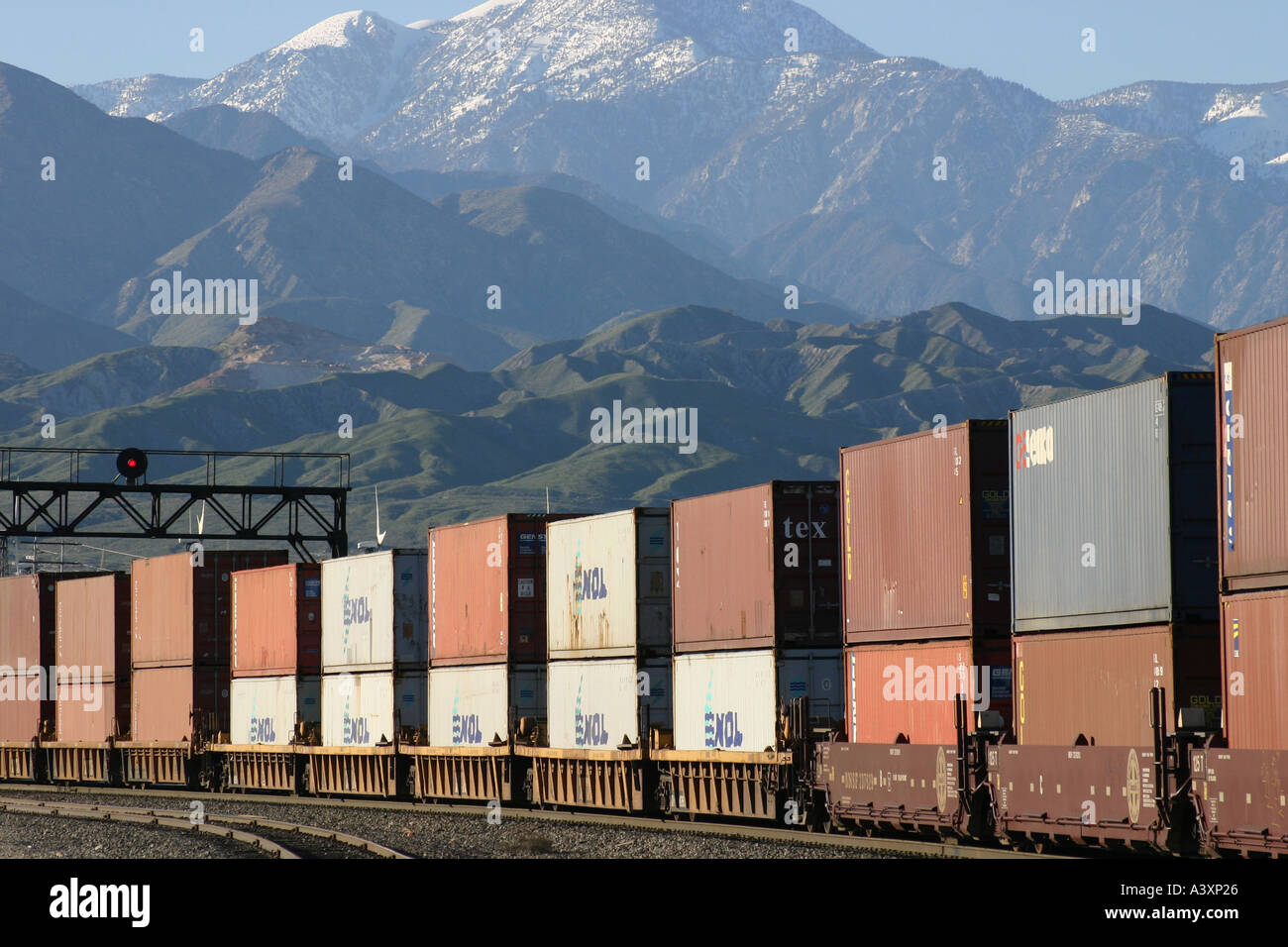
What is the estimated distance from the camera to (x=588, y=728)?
121 feet

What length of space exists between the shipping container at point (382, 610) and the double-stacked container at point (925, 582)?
15.4m

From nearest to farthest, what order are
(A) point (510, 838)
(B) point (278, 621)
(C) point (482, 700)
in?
(A) point (510, 838), (C) point (482, 700), (B) point (278, 621)

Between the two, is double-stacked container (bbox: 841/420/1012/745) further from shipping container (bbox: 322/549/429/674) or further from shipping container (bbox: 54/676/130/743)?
shipping container (bbox: 54/676/130/743)

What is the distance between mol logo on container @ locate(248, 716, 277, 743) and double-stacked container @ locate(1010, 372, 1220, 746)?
1098 inches

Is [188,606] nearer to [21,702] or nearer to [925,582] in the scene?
[21,702]

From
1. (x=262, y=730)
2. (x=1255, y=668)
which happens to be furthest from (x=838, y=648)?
(x=262, y=730)

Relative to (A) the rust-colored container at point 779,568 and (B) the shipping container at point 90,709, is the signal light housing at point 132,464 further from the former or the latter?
(A) the rust-colored container at point 779,568

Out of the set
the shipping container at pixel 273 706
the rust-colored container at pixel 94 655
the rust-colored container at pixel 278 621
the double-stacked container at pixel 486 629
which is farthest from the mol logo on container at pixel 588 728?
the rust-colored container at pixel 94 655

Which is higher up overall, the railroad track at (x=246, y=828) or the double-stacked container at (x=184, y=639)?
the double-stacked container at (x=184, y=639)

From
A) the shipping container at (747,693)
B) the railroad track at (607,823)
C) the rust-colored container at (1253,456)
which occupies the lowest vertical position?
the railroad track at (607,823)

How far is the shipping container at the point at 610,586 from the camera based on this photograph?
34.8 metres

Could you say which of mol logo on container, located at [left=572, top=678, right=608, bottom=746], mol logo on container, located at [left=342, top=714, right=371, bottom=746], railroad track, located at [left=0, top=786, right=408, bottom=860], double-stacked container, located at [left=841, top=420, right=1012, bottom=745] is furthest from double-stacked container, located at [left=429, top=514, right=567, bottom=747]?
double-stacked container, located at [left=841, top=420, right=1012, bottom=745]

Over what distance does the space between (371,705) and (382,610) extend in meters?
2.91
